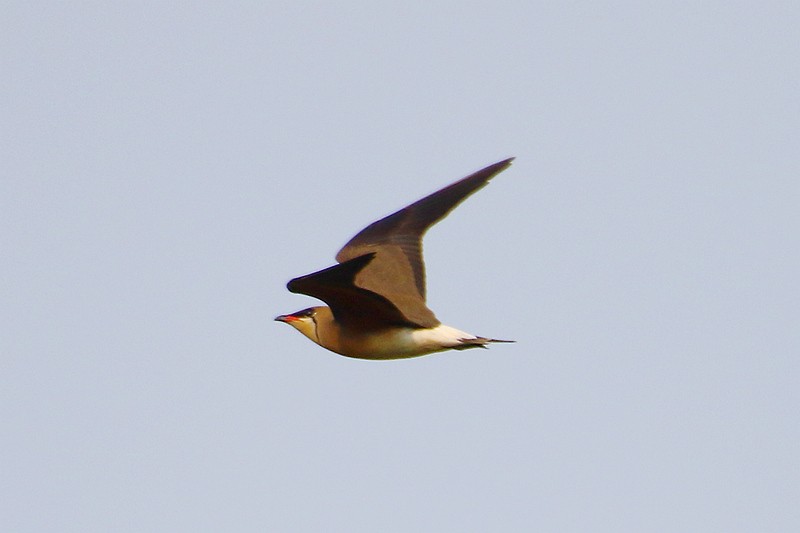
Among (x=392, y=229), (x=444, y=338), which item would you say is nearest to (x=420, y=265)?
(x=392, y=229)

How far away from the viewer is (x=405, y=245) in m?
12.4

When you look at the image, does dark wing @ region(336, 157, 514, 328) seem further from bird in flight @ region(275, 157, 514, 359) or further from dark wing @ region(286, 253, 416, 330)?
dark wing @ region(286, 253, 416, 330)

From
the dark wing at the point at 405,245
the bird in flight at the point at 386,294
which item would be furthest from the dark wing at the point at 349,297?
the dark wing at the point at 405,245

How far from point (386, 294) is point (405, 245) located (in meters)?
0.89

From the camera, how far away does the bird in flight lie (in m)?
10.6

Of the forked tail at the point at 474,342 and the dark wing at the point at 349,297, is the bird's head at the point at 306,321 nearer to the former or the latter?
the dark wing at the point at 349,297

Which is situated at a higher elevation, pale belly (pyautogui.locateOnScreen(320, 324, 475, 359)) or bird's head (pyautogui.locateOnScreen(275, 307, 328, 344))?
bird's head (pyautogui.locateOnScreen(275, 307, 328, 344))

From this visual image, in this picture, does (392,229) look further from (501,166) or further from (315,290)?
(315,290)

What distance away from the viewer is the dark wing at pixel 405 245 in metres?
11.8

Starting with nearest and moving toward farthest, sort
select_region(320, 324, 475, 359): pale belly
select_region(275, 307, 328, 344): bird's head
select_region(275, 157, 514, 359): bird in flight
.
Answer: select_region(275, 157, 514, 359): bird in flight < select_region(320, 324, 475, 359): pale belly < select_region(275, 307, 328, 344): bird's head

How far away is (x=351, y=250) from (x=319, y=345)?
115 centimetres

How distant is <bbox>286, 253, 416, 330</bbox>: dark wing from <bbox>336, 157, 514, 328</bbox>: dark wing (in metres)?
0.35

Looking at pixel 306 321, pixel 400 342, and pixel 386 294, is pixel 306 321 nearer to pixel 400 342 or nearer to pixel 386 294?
pixel 386 294

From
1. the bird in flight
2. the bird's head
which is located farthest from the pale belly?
the bird's head
